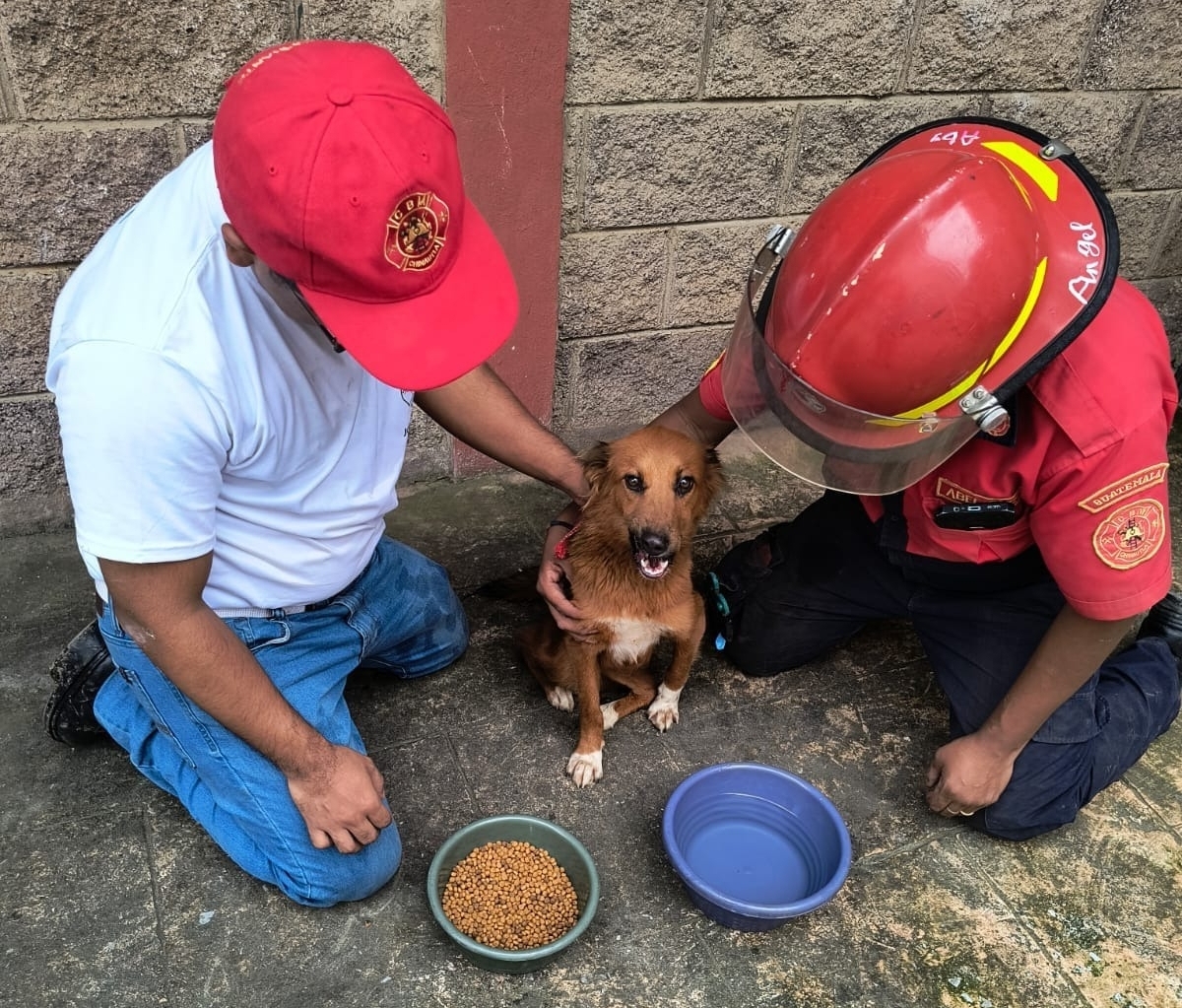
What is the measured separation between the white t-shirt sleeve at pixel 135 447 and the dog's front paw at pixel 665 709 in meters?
1.52

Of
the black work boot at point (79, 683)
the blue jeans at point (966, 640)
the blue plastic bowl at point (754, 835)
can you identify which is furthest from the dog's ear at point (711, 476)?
the black work boot at point (79, 683)

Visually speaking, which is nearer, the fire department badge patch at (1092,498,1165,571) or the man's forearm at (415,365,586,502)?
the fire department badge patch at (1092,498,1165,571)

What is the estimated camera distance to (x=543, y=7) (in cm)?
288

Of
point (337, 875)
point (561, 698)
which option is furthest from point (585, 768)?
point (337, 875)

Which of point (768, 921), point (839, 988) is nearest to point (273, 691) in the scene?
point (768, 921)

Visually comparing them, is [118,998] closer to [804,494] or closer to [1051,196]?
[1051,196]

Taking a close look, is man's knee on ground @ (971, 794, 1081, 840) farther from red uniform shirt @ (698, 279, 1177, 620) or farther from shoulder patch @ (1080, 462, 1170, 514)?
shoulder patch @ (1080, 462, 1170, 514)

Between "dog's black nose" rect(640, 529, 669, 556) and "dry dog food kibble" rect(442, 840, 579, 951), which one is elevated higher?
"dog's black nose" rect(640, 529, 669, 556)

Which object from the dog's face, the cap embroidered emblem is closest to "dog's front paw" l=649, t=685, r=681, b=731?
the dog's face

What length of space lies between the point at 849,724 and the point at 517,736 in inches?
40.1

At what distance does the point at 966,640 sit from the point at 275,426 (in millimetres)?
1963

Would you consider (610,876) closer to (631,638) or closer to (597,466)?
(631,638)

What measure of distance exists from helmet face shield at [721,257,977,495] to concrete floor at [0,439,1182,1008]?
112 centimetres

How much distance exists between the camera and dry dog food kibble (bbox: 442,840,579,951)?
2.12 meters
